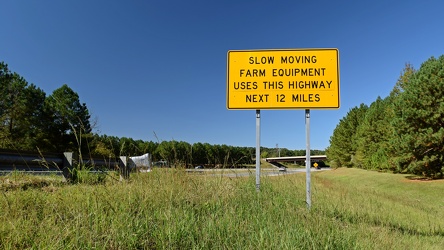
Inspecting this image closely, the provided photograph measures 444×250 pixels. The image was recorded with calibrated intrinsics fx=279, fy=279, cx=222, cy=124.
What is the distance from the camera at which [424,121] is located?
21.2 meters

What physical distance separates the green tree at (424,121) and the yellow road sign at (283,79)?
1860 cm

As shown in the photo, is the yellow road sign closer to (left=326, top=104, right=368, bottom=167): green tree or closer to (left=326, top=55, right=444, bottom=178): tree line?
(left=326, top=55, right=444, bottom=178): tree line

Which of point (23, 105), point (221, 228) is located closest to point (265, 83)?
point (221, 228)

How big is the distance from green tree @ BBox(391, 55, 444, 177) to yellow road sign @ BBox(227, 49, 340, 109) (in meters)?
18.6

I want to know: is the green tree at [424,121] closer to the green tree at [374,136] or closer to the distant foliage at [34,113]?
the green tree at [374,136]

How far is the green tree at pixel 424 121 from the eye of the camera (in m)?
20.2

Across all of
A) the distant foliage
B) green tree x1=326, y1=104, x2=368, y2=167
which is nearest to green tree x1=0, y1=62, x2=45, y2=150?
the distant foliage

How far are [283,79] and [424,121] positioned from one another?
20.4 meters

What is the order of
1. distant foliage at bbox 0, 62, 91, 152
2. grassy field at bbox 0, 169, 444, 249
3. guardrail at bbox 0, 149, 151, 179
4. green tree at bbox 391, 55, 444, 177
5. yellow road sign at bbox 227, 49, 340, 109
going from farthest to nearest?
distant foliage at bbox 0, 62, 91, 152 < green tree at bbox 391, 55, 444, 177 < yellow road sign at bbox 227, 49, 340, 109 < guardrail at bbox 0, 149, 151, 179 < grassy field at bbox 0, 169, 444, 249

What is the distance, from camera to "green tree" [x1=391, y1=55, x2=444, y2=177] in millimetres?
20203

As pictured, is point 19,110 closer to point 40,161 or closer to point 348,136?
point 40,161

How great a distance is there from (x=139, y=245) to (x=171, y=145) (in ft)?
9.96

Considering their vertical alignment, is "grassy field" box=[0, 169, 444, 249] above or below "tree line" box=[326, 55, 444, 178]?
below

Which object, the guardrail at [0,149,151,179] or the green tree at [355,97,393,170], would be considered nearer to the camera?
the guardrail at [0,149,151,179]
